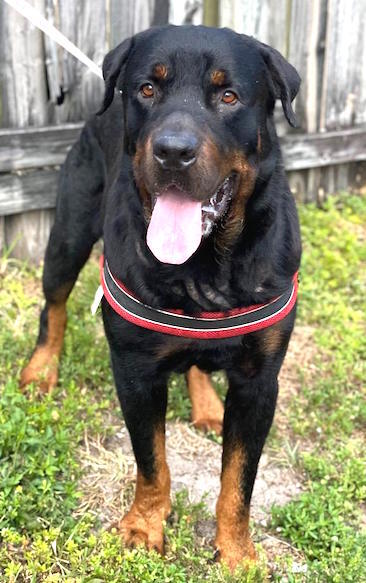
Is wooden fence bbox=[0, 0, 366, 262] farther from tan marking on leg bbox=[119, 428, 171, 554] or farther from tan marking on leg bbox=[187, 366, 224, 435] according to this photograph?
tan marking on leg bbox=[119, 428, 171, 554]

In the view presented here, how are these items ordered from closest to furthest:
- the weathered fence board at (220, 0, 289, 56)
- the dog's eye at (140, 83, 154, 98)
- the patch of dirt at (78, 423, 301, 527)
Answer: the dog's eye at (140, 83, 154, 98), the patch of dirt at (78, 423, 301, 527), the weathered fence board at (220, 0, 289, 56)

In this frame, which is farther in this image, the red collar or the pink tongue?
the red collar

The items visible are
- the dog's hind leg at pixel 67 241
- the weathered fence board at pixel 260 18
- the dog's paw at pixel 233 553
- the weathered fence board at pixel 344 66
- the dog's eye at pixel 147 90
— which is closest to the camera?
the dog's eye at pixel 147 90

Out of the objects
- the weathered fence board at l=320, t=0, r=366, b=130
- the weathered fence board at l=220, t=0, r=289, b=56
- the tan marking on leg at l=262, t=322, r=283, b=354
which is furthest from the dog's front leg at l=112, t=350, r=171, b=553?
the weathered fence board at l=320, t=0, r=366, b=130

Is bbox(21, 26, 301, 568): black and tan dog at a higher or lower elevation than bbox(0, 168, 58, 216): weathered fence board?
higher

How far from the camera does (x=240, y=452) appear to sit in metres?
2.91

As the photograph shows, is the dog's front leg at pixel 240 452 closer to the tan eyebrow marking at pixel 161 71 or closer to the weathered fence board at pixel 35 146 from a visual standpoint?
the tan eyebrow marking at pixel 161 71

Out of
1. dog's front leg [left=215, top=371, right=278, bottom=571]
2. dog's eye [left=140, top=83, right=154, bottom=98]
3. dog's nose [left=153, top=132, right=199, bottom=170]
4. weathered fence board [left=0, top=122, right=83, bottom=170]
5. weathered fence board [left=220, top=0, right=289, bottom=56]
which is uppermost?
dog's eye [left=140, top=83, right=154, bottom=98]

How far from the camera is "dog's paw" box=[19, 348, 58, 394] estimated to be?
3896mm

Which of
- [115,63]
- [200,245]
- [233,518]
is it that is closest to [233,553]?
[233,518]

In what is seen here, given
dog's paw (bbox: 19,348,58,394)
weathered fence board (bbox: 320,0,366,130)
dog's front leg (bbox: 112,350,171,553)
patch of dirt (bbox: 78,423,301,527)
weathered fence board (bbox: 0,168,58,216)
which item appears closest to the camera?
dog's front leg (bbox: 112,350,171,553)

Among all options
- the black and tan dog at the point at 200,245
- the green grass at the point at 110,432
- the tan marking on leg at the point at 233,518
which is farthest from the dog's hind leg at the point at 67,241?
the tan marking on leg at the point at 233,518

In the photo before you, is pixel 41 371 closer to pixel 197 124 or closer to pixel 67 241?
pixel 67 241

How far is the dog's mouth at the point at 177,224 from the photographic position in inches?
96.3
